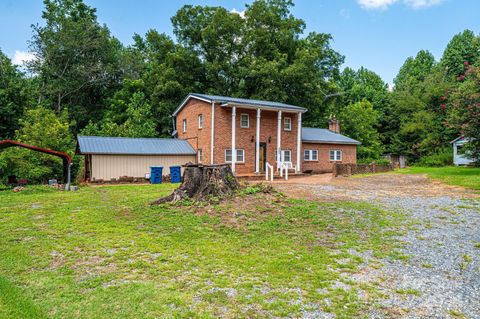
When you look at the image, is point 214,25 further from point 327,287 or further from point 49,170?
point 327,287

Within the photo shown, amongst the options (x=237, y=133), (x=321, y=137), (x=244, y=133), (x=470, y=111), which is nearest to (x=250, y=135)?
(x=244, y=133)

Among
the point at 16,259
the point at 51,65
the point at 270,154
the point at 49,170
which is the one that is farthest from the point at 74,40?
the point at 16,259

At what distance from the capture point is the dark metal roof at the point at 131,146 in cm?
1859

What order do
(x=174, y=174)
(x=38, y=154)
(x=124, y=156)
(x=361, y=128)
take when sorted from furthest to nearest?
1. (x=361, y=128)
2. (x=174, y=174)
3. (x=124, y=156)
4. (x=38, y=154)

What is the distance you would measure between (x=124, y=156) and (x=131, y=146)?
98cm

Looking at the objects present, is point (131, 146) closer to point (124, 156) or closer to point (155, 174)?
point (124, 156)

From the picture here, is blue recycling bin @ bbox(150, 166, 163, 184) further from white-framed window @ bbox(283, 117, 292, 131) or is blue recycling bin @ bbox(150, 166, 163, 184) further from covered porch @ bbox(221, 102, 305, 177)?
white-framed window @ bbox(283, 117, 292, 131)

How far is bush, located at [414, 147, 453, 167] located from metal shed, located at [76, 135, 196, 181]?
27914 mm

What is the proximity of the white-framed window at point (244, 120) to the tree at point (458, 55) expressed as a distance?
40344 mm

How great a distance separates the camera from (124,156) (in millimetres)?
19328

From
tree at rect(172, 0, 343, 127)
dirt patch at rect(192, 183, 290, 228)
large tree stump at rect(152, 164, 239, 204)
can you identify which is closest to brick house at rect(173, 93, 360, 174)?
tree at rect(172, 0, 343, 127)

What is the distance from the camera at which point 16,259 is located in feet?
16.7

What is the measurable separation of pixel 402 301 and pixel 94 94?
40.0m

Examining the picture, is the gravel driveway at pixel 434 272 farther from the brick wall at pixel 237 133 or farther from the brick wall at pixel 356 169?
the brick wall at pixel 237 133
